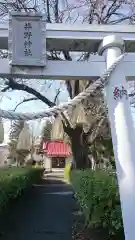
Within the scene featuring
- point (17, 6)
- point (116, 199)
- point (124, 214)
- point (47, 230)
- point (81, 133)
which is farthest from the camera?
point (81, 133)

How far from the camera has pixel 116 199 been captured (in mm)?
6004

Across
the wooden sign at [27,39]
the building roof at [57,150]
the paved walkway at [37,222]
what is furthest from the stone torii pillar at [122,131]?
the building roof at [57,150]

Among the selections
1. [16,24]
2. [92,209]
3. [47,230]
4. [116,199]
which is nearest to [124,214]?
[116,199]

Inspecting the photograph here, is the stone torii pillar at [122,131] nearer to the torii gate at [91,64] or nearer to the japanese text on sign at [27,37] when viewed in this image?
the torii gate at [91,64]

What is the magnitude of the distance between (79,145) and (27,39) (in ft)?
39.8

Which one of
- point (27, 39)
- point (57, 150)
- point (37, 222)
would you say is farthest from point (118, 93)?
point (57, 150)

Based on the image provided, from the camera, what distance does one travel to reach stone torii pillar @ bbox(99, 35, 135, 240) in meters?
4.93

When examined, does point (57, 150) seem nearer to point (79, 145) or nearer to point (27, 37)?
point (79, 145)

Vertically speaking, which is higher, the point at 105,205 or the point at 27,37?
the point at 27,37

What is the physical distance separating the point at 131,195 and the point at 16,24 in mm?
2710

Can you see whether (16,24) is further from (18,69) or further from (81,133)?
(81,133)

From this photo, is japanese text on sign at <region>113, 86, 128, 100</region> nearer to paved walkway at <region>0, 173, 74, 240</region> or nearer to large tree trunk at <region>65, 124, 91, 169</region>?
paved walkway at <region>0, 173, 74, 240</region>

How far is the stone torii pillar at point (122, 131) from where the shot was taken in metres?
4.93

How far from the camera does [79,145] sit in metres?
17.0
